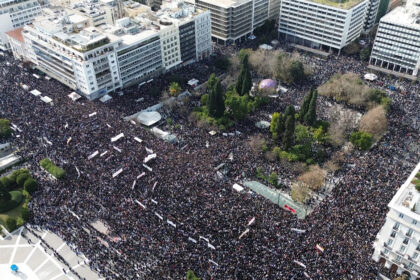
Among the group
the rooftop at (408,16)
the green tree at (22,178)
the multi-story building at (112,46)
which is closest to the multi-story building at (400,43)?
the rooftop at (408,16)

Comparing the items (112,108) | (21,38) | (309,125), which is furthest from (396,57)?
(21,38)

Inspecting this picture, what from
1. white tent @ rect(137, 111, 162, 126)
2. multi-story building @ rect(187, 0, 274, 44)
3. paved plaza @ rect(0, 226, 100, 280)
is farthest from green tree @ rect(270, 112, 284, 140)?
multi-story building @ rect(187, 0, 274, 44)

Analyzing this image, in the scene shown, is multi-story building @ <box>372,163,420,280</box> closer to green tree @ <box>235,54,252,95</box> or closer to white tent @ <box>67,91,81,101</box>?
green tree @ <box>235,54,252,95</box>

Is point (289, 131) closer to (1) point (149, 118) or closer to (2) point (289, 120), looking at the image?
(2) point (289, 120)

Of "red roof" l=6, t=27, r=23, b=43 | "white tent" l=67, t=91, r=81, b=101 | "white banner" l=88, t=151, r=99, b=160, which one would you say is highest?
"red roof" l=6, t=27, r=23, b=43

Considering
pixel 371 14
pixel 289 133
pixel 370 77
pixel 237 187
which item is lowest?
pixel 370 77

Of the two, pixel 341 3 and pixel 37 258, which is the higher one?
pixel 341 3

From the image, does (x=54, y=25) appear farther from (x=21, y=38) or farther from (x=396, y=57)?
(x=396, y=57)

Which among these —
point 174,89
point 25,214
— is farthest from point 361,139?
point 25,214
